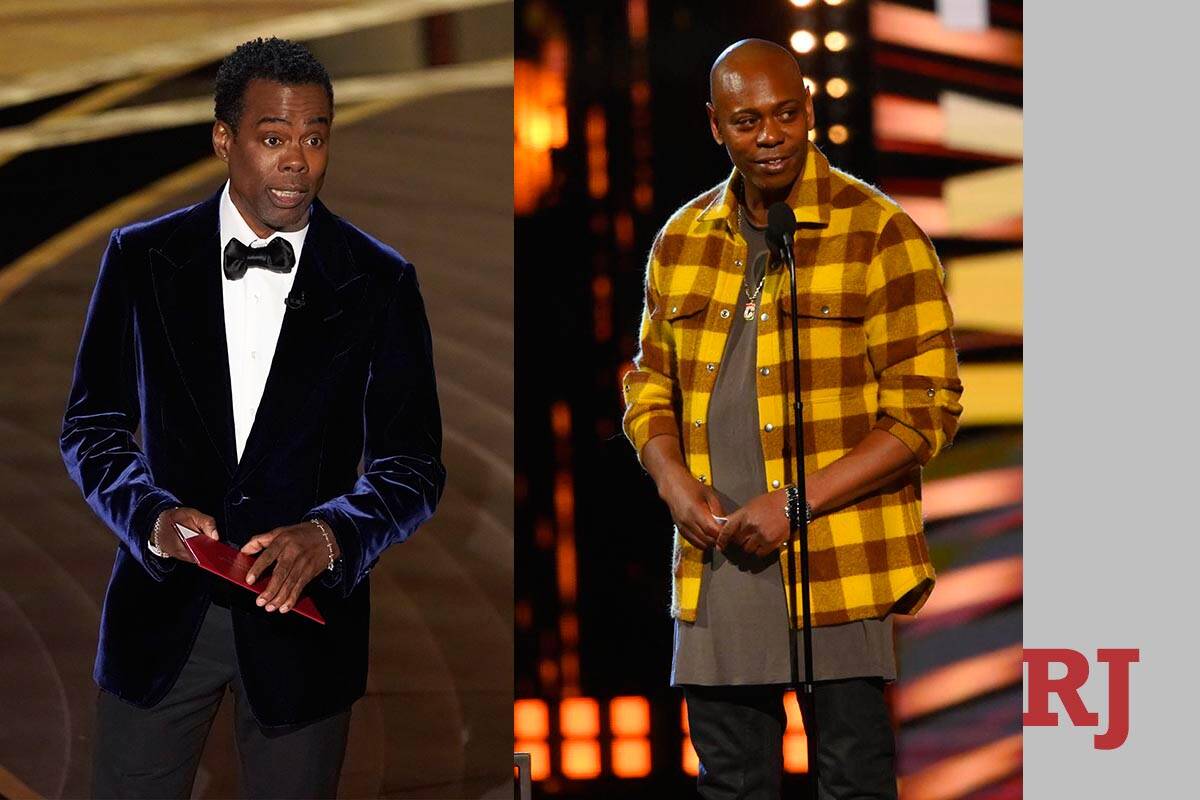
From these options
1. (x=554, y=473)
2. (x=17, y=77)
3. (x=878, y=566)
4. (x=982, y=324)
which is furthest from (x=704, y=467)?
(x=17, y=77)

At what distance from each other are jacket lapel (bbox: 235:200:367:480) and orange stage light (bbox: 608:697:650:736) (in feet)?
4.92

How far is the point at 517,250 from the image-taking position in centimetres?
404

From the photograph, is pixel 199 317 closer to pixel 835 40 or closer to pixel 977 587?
pixel 835 40

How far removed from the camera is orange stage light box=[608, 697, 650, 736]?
161 inches

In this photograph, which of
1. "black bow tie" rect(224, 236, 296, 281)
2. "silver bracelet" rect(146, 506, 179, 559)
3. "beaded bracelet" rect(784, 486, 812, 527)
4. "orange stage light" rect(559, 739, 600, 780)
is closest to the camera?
"silver bracelet" rect(146, 506, 179, 559)

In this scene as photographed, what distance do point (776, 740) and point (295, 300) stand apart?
1.29m

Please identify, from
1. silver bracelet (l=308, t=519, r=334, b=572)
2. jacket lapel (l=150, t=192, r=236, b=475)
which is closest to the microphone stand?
silver bracelet (l=308, t=519, r=334, b=572)

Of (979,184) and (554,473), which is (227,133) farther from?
(979,184)

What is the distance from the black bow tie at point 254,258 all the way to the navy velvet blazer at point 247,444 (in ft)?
0.11

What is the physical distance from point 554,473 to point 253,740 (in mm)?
1344

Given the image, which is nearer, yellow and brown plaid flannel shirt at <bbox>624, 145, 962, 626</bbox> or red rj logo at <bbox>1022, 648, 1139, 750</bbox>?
yellow and brown plaid flannel shirt at <bbox>624, 145, 962, 626</bbox>

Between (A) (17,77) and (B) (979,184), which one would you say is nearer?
(A) (17,77)

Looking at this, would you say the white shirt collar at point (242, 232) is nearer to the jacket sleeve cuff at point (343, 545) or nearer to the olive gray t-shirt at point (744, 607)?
the jacket sleeve cuff at point (343, 545)

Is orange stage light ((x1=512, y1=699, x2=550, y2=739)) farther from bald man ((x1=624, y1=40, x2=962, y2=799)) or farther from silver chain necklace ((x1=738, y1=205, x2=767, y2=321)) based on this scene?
silver chain necklace ((x1=738, y1=205, x2=767, y2=321))
